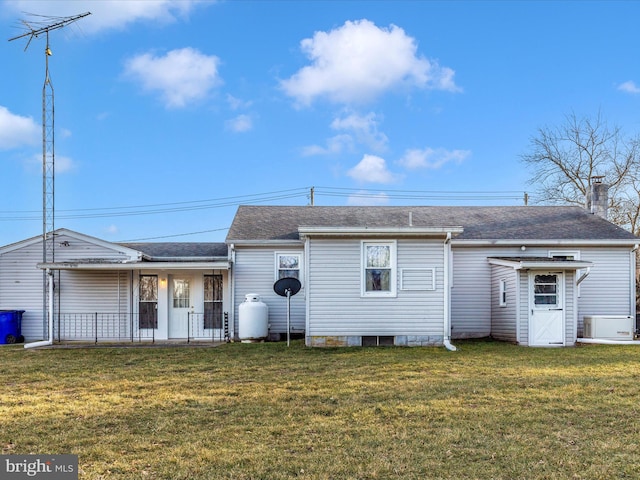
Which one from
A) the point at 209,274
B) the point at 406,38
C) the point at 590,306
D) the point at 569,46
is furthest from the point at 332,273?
the point at 569,46

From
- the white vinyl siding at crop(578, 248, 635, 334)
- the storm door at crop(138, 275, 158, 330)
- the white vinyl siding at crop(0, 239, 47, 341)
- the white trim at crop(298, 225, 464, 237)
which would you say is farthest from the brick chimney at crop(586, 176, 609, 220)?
the white vinyl siding at crop(0, 239, 47, 341)

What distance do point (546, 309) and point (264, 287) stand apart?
8109mm

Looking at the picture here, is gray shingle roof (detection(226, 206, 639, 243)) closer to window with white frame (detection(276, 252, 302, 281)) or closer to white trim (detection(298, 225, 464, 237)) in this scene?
window with white frame (detection(276, 252, 302, 281))

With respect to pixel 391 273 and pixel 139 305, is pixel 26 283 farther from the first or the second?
pixel 391 273

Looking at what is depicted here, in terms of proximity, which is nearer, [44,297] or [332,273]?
[332,273]

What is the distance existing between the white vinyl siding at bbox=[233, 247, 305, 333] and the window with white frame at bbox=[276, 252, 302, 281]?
0.18 metres

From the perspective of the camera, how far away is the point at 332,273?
12750 mm

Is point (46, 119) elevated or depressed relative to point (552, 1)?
depressed

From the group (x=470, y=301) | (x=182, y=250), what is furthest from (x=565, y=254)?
(x=182, y=250)

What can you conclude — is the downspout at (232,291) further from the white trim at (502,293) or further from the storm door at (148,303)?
the white trim at (502,293)

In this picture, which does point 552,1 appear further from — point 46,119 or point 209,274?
point 46,119

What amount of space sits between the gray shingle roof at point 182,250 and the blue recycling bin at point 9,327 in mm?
3932

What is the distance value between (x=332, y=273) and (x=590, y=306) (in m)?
8.89

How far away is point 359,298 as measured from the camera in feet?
41.8
